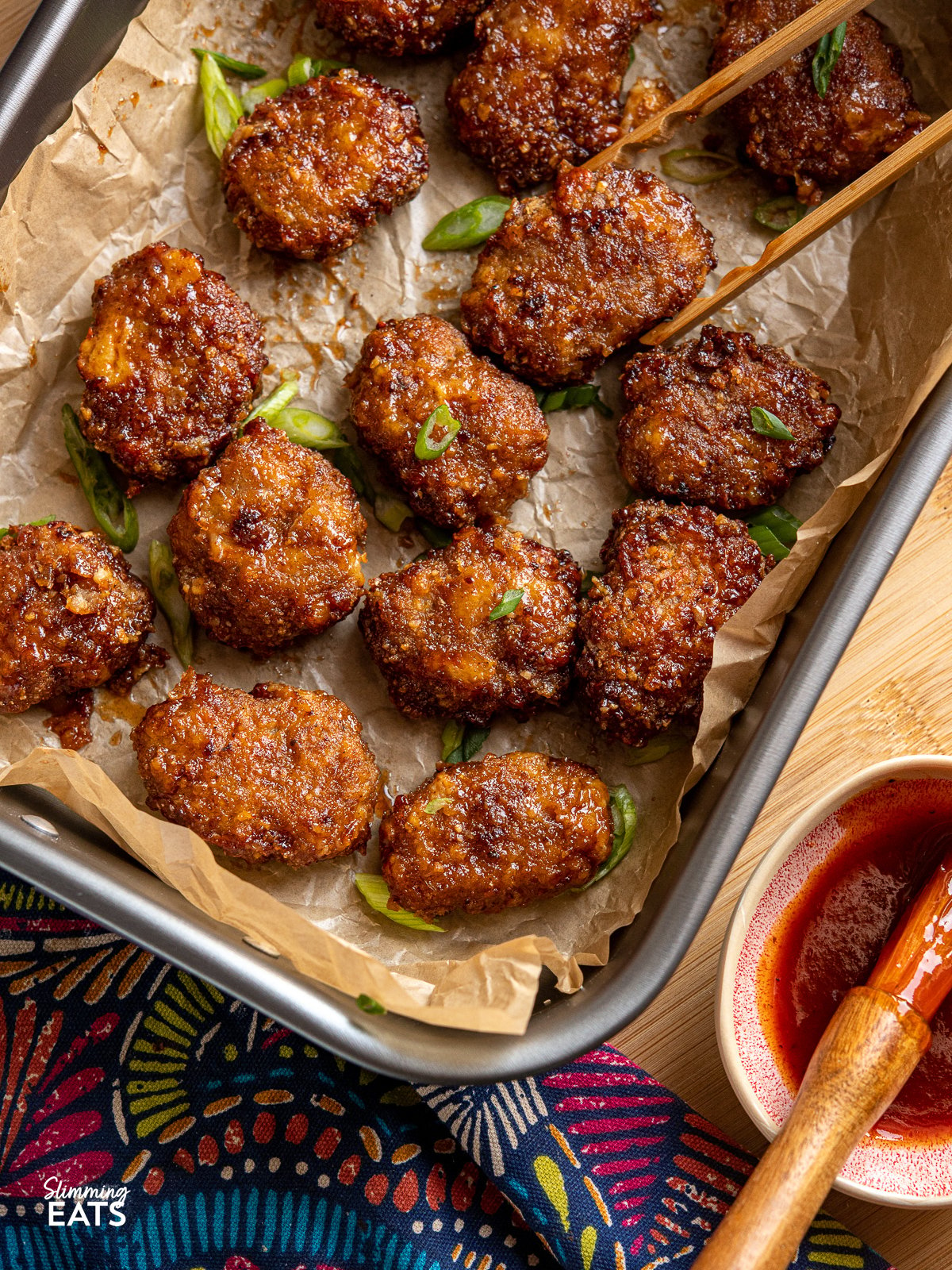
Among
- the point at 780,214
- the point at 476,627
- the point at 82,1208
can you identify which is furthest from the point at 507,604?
the point at 82,1208

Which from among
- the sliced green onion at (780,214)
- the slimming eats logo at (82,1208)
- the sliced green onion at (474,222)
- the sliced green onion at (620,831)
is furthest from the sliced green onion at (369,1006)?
the sliced green onion at (780,214)

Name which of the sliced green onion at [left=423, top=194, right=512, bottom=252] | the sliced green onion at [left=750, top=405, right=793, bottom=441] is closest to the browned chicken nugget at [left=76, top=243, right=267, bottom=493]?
the sliced green onion at [left=423, top=194, right=512, bottom=252]

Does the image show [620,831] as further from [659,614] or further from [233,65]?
[233,65]

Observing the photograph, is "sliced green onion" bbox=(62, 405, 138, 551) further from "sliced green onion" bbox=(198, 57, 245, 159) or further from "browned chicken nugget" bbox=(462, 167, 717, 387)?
"browned chicken nugget" bbox=(462, 167, 717, 387)

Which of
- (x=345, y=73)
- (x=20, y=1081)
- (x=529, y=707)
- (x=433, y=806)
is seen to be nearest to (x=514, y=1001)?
(x=433, y=806)

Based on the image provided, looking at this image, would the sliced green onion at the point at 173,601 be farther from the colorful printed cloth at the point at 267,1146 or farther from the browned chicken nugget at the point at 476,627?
the colorful printed cloth at the point at 267,1146

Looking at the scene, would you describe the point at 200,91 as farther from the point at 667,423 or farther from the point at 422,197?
the point at 667,423
